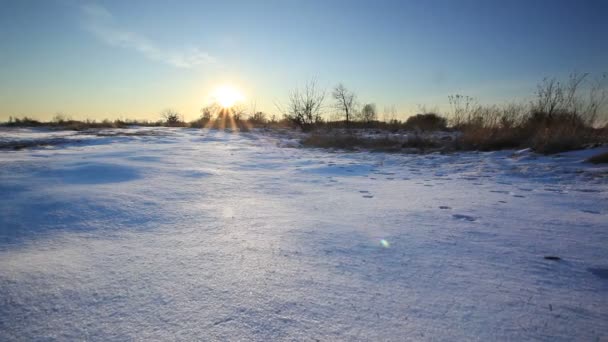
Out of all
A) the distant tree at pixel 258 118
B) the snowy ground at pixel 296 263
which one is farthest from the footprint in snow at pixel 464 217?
the distant tree at pixel 258 118

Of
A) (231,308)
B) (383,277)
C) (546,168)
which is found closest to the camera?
(231,308)

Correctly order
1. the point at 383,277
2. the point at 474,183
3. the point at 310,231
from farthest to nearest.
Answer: the point at 474,183, the point at 310,231, the point at 383,277

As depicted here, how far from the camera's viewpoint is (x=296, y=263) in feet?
3.32

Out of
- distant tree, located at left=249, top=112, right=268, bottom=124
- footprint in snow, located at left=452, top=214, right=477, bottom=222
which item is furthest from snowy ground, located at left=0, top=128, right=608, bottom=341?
distant tree, located at left=249, top=112, right=268, bottom=124

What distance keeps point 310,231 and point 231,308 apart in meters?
0.65

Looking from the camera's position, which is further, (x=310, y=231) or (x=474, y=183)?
(x=474, y=183)

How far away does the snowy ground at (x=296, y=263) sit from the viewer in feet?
2.24

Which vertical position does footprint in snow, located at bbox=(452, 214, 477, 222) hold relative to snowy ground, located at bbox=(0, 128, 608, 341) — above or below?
above

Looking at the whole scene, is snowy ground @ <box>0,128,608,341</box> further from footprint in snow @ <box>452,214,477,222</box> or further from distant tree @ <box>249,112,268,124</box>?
distant tree @ <box>249,112,268,124</box>

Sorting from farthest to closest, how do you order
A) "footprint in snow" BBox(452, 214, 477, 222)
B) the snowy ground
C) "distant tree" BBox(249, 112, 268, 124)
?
"distant tree" BBox(249, 112, 268, 124), "footprint in snow" BBox(452, 214, 477, 222), the snowy ground

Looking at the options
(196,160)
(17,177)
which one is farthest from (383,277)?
(196,160)

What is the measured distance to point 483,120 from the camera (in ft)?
23.0

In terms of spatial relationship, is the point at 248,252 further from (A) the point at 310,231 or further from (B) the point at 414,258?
(B) the point at 414,258

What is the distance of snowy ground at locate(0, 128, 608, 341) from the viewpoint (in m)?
0.68
